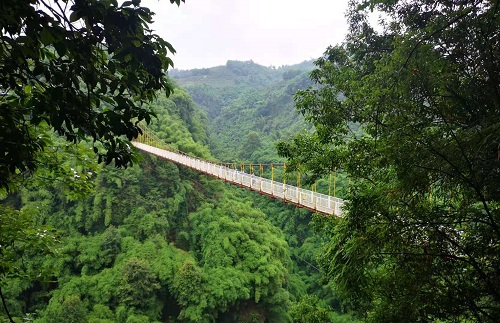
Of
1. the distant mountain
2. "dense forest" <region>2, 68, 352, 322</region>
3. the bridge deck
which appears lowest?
"dense forest" <region>2, 68, 352, 322</region>

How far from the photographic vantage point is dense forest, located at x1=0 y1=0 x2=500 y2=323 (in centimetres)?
104

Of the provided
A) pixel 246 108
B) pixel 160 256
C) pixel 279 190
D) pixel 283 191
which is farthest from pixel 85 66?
pixel 246 108

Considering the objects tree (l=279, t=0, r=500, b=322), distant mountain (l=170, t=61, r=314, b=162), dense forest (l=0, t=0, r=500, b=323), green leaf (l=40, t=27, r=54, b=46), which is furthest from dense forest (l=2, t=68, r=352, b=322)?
distant mountain (l=170, t=61, r=314, b=162)

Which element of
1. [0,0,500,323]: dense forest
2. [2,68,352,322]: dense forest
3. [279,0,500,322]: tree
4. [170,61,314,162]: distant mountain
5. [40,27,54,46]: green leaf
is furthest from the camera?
[170,61,314,162]: distant mountain

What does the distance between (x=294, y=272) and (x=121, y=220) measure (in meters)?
8.23

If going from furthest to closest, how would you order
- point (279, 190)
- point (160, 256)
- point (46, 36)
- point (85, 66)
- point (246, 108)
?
point (246, 108)
point (160, 256)
point (279, 190)
point (85, 66)
point (46, 36)

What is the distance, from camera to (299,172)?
4445 millimetres

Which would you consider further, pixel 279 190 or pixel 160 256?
pixel 160 256

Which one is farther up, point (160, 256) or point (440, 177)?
point (440, 177)

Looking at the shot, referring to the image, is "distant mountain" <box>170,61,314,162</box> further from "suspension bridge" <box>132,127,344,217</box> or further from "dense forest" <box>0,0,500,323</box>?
"suspension bridge" <box>132,127,344,217</box>

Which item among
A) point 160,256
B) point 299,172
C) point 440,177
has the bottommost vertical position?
point 160,256

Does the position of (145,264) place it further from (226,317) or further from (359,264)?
(359,264)

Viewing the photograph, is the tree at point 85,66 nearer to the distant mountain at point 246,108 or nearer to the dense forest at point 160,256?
the dense forest at point 160,256

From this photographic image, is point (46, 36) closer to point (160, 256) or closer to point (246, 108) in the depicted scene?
point (160, 256)
